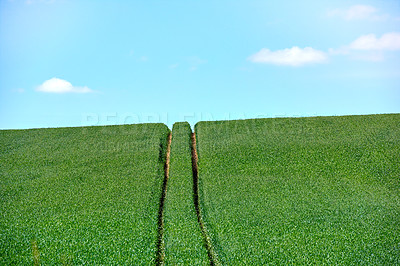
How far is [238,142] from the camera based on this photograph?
18.8 m

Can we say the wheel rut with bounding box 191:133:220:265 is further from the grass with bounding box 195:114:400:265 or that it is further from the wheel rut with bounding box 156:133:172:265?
the wheel rut with bounding box 156:133:172:265

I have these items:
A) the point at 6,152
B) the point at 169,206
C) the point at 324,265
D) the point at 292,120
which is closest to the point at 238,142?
the point at 292,120

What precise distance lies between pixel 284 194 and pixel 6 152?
1582cm

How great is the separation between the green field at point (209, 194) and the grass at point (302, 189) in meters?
0.05

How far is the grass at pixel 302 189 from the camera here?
33.6 feet

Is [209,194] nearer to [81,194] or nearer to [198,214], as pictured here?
[198,214]

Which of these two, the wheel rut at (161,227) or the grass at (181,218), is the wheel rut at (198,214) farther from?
the wheel rut at (161,227)

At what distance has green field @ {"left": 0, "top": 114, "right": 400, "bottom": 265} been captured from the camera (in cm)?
1030

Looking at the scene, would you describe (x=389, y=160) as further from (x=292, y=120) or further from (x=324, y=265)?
(x=324, y=265)

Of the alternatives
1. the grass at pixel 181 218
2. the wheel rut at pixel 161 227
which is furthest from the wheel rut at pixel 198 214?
the wheel rut at pixel 161 227

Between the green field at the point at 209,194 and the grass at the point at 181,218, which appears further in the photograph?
the green field at the point at 209,194

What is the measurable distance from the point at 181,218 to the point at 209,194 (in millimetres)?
1964

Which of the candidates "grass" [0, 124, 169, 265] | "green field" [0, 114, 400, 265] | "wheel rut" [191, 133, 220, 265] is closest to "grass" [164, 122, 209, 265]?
"green field" [0, 114, 400, 265]

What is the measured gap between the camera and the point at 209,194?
13555 mm
